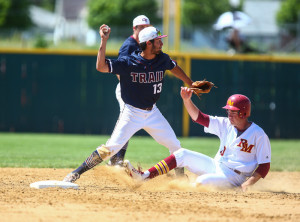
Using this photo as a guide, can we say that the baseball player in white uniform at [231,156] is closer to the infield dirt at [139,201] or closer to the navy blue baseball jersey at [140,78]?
the infield dirt at [139,201]

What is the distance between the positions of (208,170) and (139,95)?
120cm

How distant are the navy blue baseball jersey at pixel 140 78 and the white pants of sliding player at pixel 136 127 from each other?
103 mm

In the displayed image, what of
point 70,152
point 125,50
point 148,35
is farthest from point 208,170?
point 70,152

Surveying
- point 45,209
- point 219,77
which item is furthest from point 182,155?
point 219,77

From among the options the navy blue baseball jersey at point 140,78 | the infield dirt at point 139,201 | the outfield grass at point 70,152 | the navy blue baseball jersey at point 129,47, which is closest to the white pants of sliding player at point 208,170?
the infield dirt at point 139,201

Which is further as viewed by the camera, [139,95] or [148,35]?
[139,95]

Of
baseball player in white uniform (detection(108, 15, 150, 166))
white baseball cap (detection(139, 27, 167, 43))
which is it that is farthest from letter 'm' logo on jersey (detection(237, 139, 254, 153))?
baseball player in white uniform (detection(108, 15, 150, 166))

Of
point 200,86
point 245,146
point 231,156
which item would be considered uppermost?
point 200,86

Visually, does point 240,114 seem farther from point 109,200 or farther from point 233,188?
point 109,200

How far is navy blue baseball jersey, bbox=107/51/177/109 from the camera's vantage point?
596 cm

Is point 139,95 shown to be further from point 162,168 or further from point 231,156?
point 231,156

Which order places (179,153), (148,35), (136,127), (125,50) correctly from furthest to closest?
(125,50)
(136,127)
(148,35)
(179,153)

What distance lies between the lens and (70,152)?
1023 centimetres

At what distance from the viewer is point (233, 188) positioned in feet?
19.5
